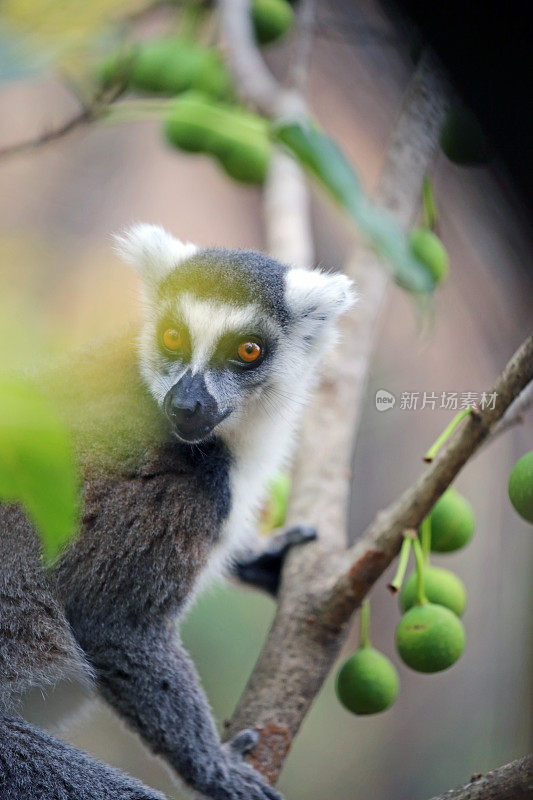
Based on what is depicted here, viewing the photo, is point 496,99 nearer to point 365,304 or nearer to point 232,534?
point 232,534

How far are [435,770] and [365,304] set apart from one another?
1.34 metres

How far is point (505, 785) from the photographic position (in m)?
1.11

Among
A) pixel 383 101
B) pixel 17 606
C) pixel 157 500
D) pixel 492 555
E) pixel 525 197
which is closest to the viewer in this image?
pixel 525 197

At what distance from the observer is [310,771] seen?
2.56 m

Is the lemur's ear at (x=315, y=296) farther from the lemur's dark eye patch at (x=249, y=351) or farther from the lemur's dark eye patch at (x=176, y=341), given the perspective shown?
the lemur's dark eye patch at (x=176, y=341)

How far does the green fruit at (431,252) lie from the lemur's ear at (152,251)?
0.49m

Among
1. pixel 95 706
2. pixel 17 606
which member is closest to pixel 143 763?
pixel 95 706

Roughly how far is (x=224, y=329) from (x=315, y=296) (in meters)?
0.25

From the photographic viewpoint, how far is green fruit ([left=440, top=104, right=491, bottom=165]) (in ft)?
3.33

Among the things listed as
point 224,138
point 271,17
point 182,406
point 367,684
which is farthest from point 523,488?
point 271,17

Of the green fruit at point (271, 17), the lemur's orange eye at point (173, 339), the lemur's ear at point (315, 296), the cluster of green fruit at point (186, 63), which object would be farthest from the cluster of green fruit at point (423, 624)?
the green fruit at point (271, 17)

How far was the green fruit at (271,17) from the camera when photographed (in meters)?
2.33

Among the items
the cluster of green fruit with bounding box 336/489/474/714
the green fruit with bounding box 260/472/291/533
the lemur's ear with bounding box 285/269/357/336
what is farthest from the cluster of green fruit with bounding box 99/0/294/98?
the cluster of green fruit with bounding box 336/489/474/714

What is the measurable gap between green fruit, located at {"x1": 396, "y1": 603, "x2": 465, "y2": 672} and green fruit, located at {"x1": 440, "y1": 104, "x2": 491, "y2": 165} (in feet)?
2.45
